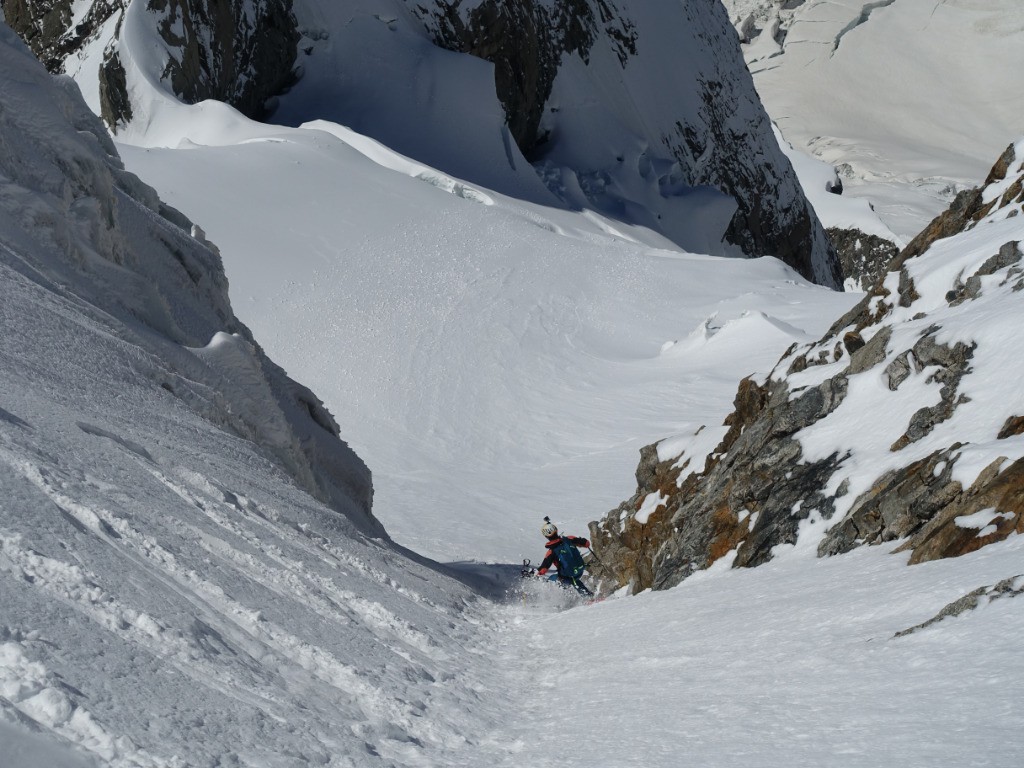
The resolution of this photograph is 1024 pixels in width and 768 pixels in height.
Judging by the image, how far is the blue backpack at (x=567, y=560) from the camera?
33.4 ft

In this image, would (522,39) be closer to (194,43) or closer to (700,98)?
(700,98)

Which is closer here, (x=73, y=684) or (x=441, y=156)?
(x=73, y=684)

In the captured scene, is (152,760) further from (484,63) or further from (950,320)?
(484,63)

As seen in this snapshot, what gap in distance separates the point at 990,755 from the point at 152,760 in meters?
2.05

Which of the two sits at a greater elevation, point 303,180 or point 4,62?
point 303,180

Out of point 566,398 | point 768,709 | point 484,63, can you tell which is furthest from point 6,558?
point 484,63

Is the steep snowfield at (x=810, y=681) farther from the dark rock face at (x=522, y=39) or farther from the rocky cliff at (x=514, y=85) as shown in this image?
the dark rock face at (x=522, y=39)

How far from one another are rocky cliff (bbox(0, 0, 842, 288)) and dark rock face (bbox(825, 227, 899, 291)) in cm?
1612

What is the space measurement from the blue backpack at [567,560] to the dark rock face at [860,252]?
63.0 meters

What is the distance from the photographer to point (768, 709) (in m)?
3.64

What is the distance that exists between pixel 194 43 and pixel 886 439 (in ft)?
106

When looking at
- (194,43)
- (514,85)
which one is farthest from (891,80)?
(194,43)

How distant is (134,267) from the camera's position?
31.5 ft

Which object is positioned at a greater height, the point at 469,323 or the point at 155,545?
the point at 469,323
